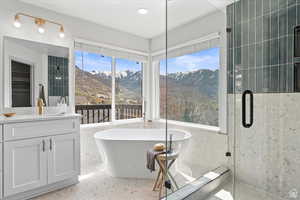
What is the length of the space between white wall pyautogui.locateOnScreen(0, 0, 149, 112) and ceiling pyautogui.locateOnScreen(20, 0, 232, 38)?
10 cm

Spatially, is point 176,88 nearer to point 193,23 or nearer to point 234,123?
point 234,123

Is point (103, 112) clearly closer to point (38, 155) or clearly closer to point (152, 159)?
point (38, 155)

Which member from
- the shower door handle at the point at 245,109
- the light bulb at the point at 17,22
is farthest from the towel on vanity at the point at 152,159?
the light bulb at the point at 17,22

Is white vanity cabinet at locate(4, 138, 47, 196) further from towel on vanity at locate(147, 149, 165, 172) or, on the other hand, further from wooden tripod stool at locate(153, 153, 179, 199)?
wooden tripod stool at locate(153, 153, 179, 199)

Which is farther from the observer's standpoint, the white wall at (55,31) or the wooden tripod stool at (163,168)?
the white wall at (55,31)

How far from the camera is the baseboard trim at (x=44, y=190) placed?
2016 mm

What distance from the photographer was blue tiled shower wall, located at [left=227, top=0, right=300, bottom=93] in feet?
6.33

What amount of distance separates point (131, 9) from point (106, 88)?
60.4 inches

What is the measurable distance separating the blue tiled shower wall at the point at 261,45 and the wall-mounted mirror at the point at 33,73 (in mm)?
2523

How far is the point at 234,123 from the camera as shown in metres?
2.41

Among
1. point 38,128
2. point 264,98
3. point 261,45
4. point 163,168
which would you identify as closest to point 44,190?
point 38,128

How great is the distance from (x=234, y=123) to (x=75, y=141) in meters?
2.20

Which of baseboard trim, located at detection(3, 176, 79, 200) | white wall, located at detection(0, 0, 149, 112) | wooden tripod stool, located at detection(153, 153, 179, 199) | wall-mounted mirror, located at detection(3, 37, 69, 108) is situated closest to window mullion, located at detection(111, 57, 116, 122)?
white wall, located at detection(0, 0, 149, 112)

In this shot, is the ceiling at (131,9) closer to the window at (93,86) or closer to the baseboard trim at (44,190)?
the window at (93,86)
